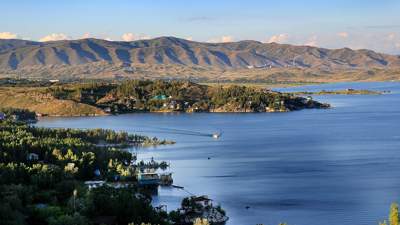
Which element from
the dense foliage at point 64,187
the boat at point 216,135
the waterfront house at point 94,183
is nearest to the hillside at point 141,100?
the boat at point 216,135

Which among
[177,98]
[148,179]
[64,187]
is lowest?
[148,179]

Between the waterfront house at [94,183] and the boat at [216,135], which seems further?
the boat at [216,135]

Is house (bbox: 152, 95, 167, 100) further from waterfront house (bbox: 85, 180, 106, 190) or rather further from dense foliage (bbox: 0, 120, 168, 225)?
waterfront house (bbox: 85, 180, 106, 190)

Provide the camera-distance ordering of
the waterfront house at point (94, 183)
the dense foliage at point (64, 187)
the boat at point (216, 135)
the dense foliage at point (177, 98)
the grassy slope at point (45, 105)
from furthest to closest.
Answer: the dense foliage at point (177, 98), the grassy slope at point (45, 105), the boat at point (216, 135), the waterfront house at point (94, 183), the dense foliage at point (64, 187)

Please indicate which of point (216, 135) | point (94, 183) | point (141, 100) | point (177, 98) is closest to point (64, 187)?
point (94, 183)

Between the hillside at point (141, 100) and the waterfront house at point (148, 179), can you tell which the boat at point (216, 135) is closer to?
the waterfront house at point (148, 179)

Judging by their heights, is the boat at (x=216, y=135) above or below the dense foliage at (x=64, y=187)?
below

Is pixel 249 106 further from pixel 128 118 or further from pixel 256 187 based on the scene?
pixel 256 187

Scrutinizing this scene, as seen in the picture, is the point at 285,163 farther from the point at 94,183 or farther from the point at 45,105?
the point at 45,105

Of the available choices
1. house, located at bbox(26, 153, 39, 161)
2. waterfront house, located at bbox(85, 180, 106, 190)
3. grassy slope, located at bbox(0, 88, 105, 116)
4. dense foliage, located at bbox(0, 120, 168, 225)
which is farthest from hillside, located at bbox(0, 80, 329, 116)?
waterfront house, located at bbox(85, 180, 106, 190)
